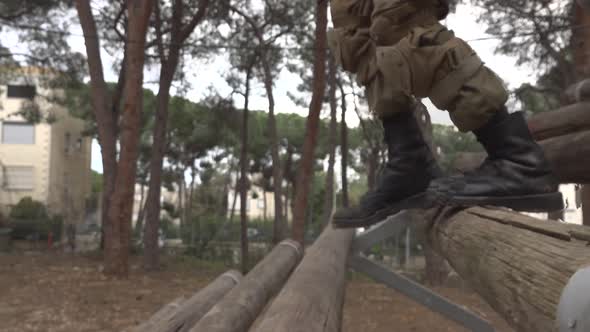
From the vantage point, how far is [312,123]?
1016 centimetres

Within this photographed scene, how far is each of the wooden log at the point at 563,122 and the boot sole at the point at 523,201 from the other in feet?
1.40

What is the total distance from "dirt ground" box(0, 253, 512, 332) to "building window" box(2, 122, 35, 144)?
2385 cm

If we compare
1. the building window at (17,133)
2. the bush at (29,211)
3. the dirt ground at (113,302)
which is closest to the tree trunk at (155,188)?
the dirt ground at (113,302)

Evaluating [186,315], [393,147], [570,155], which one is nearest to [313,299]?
[393,147]

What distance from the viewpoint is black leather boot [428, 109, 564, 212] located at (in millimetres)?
1538

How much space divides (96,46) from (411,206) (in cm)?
971

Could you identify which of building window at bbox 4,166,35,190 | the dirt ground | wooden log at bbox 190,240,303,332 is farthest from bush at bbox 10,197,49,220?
wooden log at bbox 190,240,303,332

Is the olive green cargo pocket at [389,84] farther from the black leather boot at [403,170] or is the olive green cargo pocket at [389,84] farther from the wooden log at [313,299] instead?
the wooden log at [313,299]

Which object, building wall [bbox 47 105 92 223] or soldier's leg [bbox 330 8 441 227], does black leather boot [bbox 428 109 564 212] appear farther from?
building wall [bbox 47 105 92 223]

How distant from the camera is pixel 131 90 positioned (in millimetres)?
8844

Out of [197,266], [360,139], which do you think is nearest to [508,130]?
[197,266]

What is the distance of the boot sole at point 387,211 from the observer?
1.93m

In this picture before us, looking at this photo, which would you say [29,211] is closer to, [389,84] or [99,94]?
[99,94]

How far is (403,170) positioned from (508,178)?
0.42 metres
